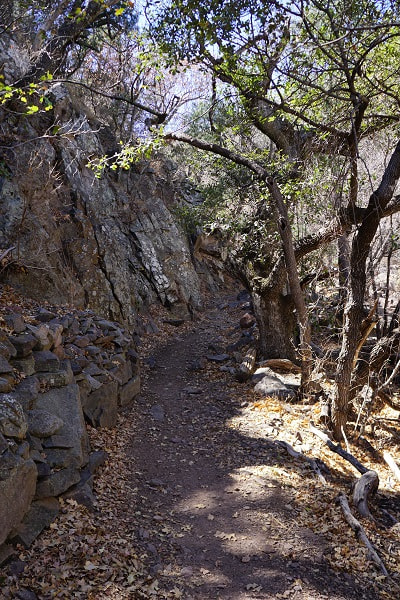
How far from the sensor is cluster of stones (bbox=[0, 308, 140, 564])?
13.7ft

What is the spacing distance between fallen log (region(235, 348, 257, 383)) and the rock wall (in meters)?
4.00

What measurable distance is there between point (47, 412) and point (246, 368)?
19.9ft

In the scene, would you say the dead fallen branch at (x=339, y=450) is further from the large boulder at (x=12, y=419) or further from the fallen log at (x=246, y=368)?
the large boulder at (x=12, y=419)

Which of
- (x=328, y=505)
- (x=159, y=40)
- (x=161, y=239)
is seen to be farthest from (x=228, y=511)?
(x=161, y=239)

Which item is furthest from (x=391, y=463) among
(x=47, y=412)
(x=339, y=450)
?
(x=47, y=412)

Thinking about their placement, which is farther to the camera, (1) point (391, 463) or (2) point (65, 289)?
(2) point (65, 289)

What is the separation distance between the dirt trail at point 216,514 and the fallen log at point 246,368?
1108mm

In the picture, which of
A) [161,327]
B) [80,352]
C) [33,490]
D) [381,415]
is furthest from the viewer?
[161,327]

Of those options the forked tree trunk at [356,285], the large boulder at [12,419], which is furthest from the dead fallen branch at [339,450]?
the large boulder at [12,419]

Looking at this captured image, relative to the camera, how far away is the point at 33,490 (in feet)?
14.4

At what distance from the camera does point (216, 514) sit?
548 centimetres

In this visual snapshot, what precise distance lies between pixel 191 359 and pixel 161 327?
3.32m

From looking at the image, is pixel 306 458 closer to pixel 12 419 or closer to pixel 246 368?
pixel 246 368

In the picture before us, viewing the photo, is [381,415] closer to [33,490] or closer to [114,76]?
[33,490]
